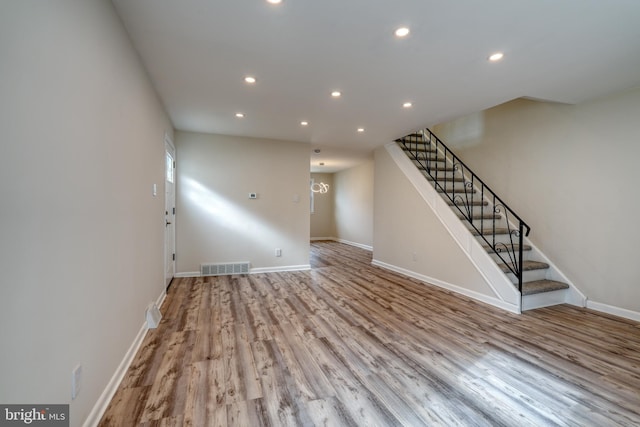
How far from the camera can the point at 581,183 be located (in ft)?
11.6

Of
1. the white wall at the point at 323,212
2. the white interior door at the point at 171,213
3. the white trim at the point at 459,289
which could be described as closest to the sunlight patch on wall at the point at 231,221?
the white interior door at the point at 171,213

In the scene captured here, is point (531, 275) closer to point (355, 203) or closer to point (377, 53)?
point (377, 53)

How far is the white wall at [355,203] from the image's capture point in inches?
324

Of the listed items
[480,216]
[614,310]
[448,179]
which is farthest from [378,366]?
[448,179]

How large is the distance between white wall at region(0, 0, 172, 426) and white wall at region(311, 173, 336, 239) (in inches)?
315

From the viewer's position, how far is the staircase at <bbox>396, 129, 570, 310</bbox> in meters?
3.56

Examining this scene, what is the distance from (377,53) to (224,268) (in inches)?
166

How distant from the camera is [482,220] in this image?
4.36 m

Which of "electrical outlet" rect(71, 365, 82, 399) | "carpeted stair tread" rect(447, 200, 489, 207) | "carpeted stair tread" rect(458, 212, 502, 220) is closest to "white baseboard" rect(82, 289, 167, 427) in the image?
"electrical outlet" rect(71, 365, 82, 399)

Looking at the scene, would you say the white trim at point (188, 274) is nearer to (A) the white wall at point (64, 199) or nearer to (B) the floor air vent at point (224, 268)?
(B) the floor air vent at point (224, 268)

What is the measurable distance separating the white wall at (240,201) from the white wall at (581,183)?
3557 millimetres

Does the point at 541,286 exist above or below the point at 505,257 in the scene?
below

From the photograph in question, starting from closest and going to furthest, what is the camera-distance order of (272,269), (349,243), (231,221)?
(231,221) → (272,269) → (349,243)

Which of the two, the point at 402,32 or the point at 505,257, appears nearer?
the point at 402,32
